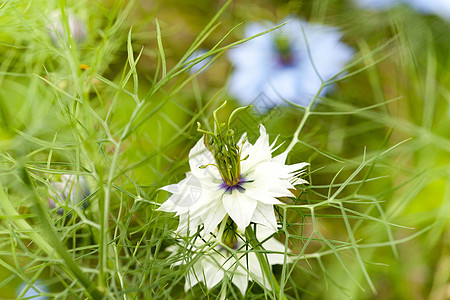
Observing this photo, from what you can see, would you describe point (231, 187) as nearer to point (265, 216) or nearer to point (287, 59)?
point (265, 216)

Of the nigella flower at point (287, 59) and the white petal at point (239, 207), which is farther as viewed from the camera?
the nigella flower at point (287, 59)

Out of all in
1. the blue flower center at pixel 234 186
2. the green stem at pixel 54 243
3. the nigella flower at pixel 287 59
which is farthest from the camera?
the nigella flower at pixel 287 59

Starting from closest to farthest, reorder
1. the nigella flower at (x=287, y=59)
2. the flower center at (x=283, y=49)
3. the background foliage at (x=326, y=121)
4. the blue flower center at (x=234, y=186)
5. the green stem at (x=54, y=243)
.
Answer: the green stem at (x=54, y=243)
the blue flower center at (x=234, y=186)
the background foliage at (x=326, y=121)
the nigella flower at (x=287, y=59)
the flower center at (x=283, y=49)

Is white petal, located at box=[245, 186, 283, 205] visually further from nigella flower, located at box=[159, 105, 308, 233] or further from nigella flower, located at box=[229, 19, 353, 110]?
nigella flower, located at box=[229, 19, 353, 110]

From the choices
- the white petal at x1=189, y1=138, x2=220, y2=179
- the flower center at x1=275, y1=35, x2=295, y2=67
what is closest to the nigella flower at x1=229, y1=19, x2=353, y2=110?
the flower center at x1=275, y1=35, x2=295, y2=67

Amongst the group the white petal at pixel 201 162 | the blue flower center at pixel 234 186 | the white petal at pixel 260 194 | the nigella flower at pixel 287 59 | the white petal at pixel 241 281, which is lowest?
the white petal at pixel 241 281

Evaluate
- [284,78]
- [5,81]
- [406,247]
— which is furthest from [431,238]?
[5,81]

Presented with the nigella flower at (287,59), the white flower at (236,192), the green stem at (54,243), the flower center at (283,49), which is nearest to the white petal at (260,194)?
the white flower at (236,192)

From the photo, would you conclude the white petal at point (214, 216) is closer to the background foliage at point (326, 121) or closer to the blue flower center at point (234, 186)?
the blue flower center at point (234, 186)
